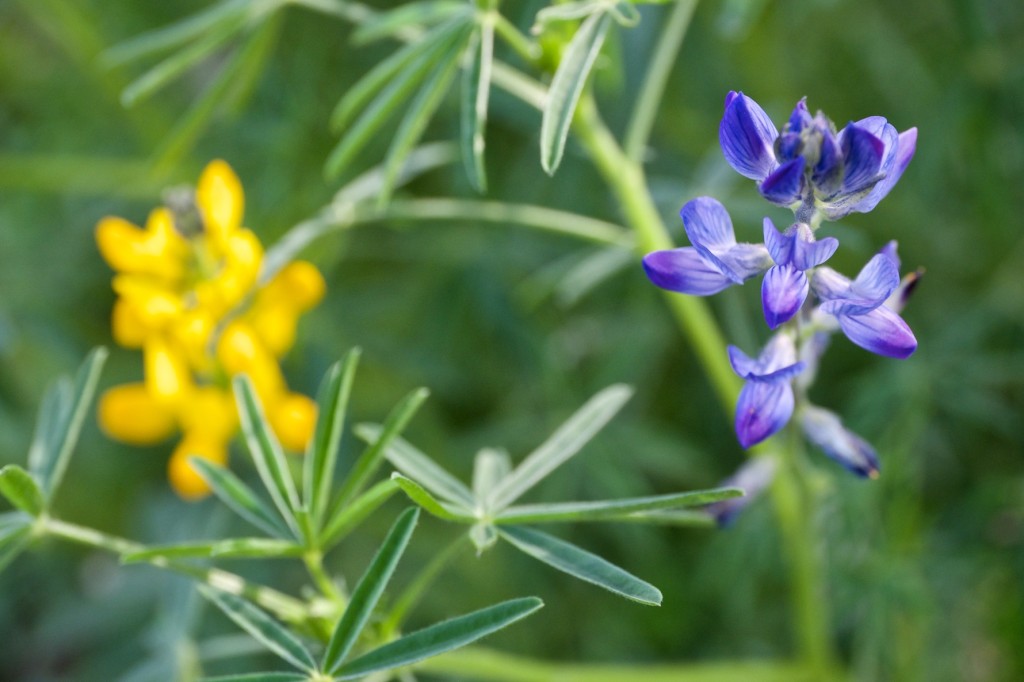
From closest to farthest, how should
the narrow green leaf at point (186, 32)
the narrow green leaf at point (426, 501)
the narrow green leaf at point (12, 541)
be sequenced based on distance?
the narrow green leaf at point (426, 501), the narrow green leaf at point (12, 541), the narrow green leaf at point (186, 32)

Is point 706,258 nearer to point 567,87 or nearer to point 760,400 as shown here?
point 760,400

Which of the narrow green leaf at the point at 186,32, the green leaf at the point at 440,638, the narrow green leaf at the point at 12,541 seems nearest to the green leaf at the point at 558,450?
the green leaf at the point at 440,638

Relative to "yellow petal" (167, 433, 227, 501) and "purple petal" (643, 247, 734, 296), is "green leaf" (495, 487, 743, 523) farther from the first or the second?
"yellow petal" (167, 433, 227, 501)

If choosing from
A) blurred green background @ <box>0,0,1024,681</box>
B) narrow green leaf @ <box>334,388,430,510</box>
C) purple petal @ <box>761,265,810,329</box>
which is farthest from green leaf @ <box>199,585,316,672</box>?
→ blurred green background @ <box>0,0,1024,681</box>

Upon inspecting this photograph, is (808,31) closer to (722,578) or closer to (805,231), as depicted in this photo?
(722,578)

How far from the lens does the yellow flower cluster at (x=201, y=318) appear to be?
165 cm

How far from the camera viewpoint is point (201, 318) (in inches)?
66.4

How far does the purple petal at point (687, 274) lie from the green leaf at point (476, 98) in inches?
11.4

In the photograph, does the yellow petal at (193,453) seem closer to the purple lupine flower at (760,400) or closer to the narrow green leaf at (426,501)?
the narrow green leaf at (426,501)

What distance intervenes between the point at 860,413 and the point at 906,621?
393 mm

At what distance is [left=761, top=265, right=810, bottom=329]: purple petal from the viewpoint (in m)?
0.88

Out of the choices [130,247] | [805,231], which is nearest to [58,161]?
[130,247]

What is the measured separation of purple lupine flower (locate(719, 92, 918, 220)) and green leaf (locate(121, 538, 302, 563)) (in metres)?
0.59

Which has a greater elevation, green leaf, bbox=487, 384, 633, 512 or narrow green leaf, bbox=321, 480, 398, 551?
green leaf, bbox=487, 384, 633, 512
